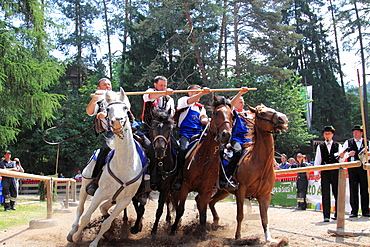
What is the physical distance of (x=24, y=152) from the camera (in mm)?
31047

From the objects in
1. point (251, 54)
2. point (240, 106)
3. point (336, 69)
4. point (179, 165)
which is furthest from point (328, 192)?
point (336, 69)

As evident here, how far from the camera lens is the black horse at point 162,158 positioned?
6.69 metres

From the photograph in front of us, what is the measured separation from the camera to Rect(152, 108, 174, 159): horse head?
6617 millimetres

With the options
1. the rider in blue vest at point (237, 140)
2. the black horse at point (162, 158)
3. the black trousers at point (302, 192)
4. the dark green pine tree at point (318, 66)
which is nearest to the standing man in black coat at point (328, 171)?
the rider in blue vest at point (237, 140)

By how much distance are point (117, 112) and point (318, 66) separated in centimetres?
4188

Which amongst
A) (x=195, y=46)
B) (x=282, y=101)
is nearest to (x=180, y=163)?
(x=195, y=46)

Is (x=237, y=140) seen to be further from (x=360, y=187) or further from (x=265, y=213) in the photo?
(x=360, y=187)

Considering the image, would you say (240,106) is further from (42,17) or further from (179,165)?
(42,17)

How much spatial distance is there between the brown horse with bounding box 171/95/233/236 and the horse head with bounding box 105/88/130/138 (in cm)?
163

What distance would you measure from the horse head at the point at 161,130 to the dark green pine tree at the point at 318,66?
122ft

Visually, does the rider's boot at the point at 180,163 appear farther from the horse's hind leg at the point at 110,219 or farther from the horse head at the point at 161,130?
the horse's hind leg at the point at 110,219

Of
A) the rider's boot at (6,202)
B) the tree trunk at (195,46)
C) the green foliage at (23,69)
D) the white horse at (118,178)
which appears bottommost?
the rider's boot at (6,202)

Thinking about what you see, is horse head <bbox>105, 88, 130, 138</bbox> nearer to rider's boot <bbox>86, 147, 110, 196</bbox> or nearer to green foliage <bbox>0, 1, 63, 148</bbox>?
rider's boot <bbox>86, 147, 110, 196</bbox>

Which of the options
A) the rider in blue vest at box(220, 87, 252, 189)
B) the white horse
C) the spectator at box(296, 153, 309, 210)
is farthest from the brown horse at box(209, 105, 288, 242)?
the spectator at box(296, 153, 309, 210)
